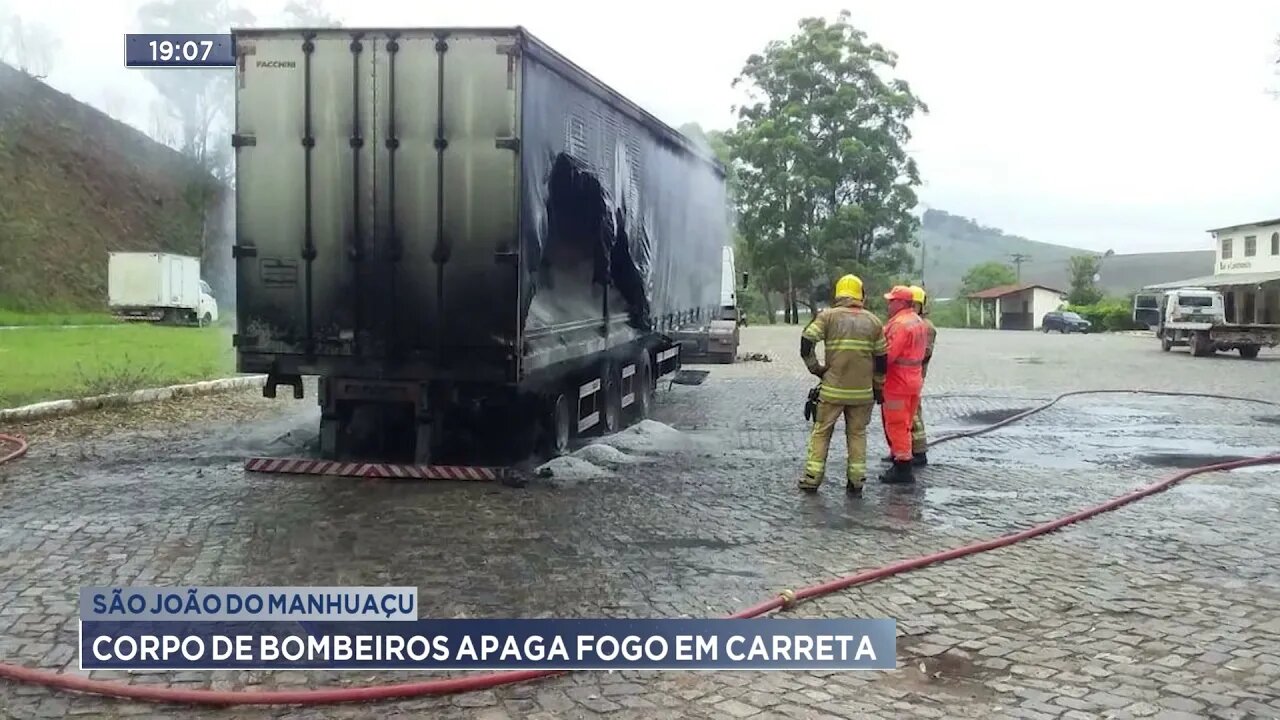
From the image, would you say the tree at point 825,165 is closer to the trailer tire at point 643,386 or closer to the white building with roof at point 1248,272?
the white building with roof at point 1248,272

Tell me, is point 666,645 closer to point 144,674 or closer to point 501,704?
point 501,704

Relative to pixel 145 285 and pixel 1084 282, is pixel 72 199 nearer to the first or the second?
pixel 145 285

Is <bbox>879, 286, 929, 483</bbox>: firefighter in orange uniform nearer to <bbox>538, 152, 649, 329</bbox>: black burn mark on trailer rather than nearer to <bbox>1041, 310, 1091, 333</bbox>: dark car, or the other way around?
<bbox>538, 152, 649, 329</bbox>: black burn mark on trailer

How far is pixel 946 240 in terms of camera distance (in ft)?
514

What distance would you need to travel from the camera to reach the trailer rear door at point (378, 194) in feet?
25.8

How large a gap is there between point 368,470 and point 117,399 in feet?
17.6

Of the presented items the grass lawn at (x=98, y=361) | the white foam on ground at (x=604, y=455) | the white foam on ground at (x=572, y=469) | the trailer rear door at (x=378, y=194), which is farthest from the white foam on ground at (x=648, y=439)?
the grass lawn at (x=98, y=361)

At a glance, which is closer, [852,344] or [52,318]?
[852,344]

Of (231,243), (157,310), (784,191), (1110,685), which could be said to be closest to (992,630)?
(1110,685)

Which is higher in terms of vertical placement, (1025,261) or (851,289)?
(1025,261)

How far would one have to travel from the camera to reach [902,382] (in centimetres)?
855

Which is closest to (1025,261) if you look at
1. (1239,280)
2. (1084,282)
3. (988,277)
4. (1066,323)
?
(988,277)

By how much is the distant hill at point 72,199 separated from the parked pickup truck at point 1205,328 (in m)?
30.6

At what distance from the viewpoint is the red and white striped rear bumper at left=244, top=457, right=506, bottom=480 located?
27.4ft
